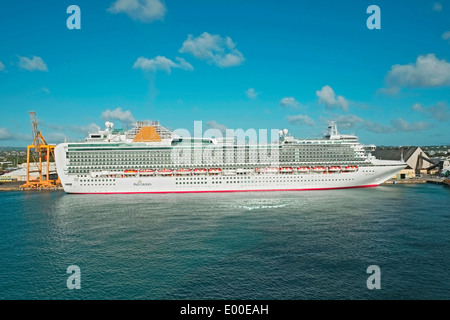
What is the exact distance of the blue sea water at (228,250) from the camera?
13781 millimetres

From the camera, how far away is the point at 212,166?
4256 centimetres

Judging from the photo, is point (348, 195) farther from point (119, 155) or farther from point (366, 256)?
point (119, 155)

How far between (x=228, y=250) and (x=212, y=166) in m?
24.7

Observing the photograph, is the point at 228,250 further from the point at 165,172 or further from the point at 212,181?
the point at 165,172

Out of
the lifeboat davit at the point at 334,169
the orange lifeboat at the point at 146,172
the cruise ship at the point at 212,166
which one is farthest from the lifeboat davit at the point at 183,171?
the lifeboat davit at the point at 334,169

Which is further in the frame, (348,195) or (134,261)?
(348,195)

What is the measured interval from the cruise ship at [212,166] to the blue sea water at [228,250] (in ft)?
29.7

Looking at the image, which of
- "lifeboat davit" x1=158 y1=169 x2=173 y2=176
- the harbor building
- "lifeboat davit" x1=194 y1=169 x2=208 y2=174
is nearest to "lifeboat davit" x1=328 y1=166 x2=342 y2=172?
"lifeboat davit" x1=194 y1=169 x2=208 y2=174

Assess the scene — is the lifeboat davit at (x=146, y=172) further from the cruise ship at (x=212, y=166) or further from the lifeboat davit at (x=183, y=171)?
the lifeboat davit at (x=183, y=171)

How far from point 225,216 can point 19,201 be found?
2871 cm

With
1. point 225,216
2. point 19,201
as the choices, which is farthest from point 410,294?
point 19,201

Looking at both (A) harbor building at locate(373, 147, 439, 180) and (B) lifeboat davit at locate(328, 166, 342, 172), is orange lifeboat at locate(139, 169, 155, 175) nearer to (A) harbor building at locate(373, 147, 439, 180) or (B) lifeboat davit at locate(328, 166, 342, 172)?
(B) lifeboat davit at locate(328, 166, 342, 172)

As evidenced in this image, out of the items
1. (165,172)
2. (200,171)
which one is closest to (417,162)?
(200,171)
